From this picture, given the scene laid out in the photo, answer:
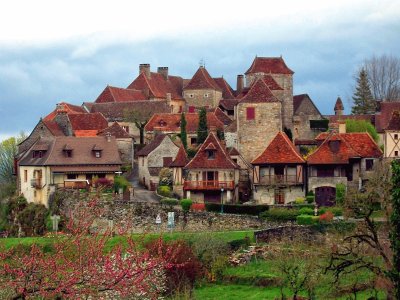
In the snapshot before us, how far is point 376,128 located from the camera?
241 feet

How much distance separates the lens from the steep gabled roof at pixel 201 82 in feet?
292

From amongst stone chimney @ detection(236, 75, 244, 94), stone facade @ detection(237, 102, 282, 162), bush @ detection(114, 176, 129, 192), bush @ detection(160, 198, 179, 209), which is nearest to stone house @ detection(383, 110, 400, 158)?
stone facade @ detection(237, 102, 282, 162)

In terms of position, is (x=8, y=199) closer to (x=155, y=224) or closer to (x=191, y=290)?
(x=155, y=224)

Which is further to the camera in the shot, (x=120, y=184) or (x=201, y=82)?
(x=201, y=82)

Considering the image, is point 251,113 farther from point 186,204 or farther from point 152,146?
point 186,204

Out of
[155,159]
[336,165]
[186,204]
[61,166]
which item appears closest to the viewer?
[186,204]

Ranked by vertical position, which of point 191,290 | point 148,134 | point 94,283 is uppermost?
point 148,134

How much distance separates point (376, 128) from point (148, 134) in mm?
18889

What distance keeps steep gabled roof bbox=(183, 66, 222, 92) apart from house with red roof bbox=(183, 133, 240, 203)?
96.3 feet

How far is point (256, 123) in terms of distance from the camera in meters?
63.9

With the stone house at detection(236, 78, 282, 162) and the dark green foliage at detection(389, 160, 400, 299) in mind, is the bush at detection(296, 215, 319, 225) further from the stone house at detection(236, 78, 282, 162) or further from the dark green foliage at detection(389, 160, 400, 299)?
the dark green foliage at detection(389, 160, 400, 299)

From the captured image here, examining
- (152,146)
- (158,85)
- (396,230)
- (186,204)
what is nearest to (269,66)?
(152,146)

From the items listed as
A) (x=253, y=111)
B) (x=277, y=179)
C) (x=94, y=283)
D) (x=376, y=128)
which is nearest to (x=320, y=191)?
(x=277, y=179)

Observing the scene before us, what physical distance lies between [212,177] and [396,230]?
2999 centimetres
